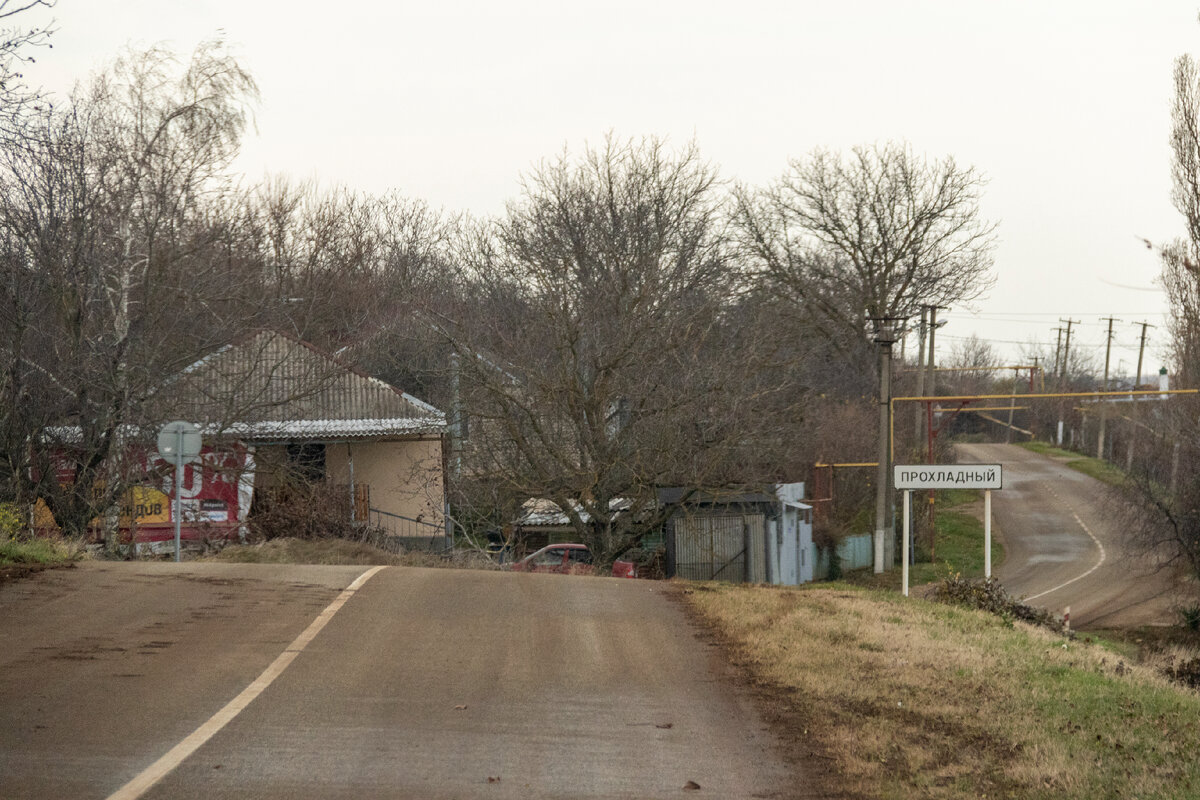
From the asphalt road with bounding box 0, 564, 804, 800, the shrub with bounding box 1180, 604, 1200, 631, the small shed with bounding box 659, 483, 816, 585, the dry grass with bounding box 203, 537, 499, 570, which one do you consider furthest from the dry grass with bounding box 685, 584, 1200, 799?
the shrub with bounding box 1180, 604, 1200, 631

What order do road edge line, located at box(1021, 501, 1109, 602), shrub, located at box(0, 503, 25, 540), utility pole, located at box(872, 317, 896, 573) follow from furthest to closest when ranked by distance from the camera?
road edge line, located at box(1021, 501, 1109, 602) < utility pole, located at box(872, 317, 896, 573) < shrub, located at box(0, 503, 25, 540)

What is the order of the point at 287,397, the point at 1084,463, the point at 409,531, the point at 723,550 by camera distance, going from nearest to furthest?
1. the point at 287,397
2. the point at 723,550
3. the point at 409,531
4. the point at 1084,463

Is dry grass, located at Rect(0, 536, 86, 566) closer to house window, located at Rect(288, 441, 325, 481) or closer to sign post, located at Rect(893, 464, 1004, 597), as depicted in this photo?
sign post, located at Rect(893, 464, 1004, 597)

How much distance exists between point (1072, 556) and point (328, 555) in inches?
1212

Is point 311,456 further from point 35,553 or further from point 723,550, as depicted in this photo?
point 35,553

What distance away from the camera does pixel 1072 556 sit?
145 ft

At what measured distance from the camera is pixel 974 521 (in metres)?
50.0

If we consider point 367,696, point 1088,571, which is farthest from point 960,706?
point 1088,571

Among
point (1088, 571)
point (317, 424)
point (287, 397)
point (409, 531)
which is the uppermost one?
point (287, 397)

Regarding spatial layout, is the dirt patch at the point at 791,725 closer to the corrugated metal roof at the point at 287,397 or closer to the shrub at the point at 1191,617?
the corrugated metal roof at the point at 287,397

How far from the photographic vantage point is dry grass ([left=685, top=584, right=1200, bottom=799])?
6.64 metres

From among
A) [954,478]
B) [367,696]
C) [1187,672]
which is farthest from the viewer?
[954,478]

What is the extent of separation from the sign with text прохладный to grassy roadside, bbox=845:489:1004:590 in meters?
17.5

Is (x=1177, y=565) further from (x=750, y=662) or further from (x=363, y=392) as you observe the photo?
(x=750, y=662)
